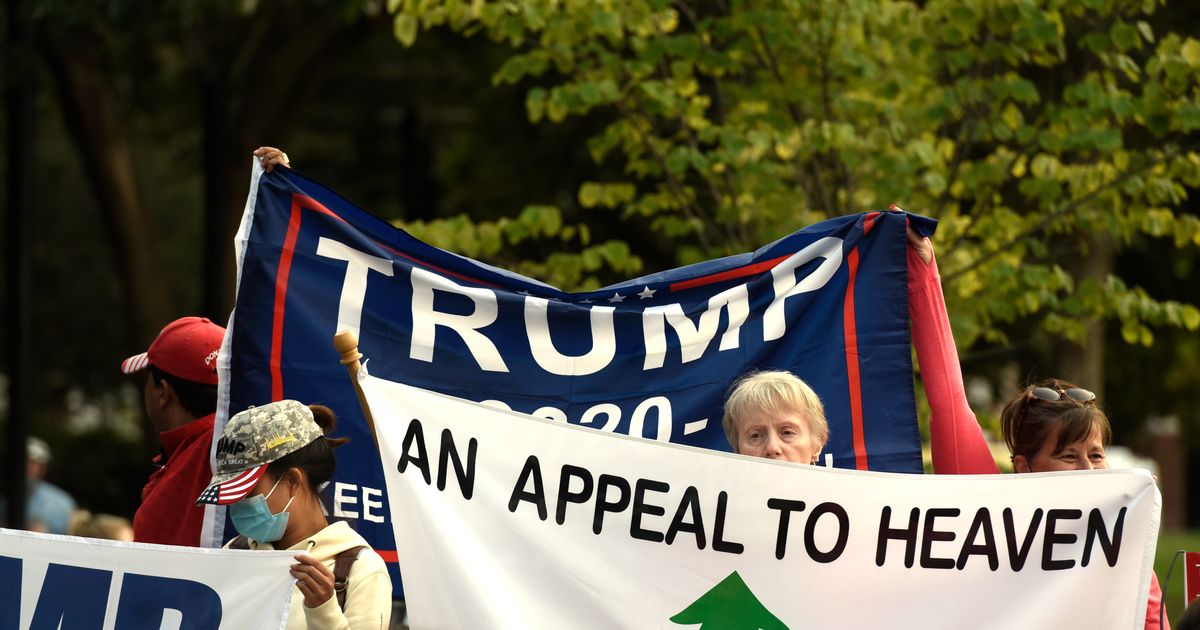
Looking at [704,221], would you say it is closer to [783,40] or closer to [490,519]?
[783,40]

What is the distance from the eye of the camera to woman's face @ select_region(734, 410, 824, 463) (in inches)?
149

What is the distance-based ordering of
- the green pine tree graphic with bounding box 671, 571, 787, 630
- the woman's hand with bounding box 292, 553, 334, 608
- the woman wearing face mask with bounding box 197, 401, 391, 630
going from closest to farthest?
the woman's hand with bounding box 292, 553, 334, 608, the woman wearing face mask with bounding box 197, 401, 391, 630, the green pine tree graphic with bounding box 671, 571, 787, 630

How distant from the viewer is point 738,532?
3.66 m

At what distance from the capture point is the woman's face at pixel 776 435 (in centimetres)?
378

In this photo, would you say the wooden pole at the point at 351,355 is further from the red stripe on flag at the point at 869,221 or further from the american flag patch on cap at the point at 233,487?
the red stripe on flag at the point at 869,221

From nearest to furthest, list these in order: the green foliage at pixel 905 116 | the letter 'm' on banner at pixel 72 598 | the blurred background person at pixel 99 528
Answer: the letter 'm' on banner at pixel 72 598, the green foliage at pixel 905 116, the blurred background person at pixel 99 528

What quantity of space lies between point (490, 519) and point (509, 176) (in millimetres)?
11101

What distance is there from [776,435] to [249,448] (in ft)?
4.15

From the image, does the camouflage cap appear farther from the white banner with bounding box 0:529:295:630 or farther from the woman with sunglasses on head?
the woman with sunglasses on head

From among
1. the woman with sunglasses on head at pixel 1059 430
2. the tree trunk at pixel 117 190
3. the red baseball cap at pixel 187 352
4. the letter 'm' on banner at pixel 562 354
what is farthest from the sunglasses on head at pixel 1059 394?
the tree trunk at pixel 117 190

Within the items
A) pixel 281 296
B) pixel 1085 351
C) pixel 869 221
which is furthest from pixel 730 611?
pixel 1085 351

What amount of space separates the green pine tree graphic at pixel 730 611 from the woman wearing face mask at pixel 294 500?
2.35ft

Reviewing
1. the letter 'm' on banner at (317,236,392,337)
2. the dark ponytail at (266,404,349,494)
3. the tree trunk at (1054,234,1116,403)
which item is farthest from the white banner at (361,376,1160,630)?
the tree trunk at (1054,234,1116,403)

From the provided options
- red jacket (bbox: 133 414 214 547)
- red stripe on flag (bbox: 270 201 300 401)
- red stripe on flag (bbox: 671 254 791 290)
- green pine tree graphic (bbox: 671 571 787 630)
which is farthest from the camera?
red stripe on flag (bbox: 671 254 791 290)
